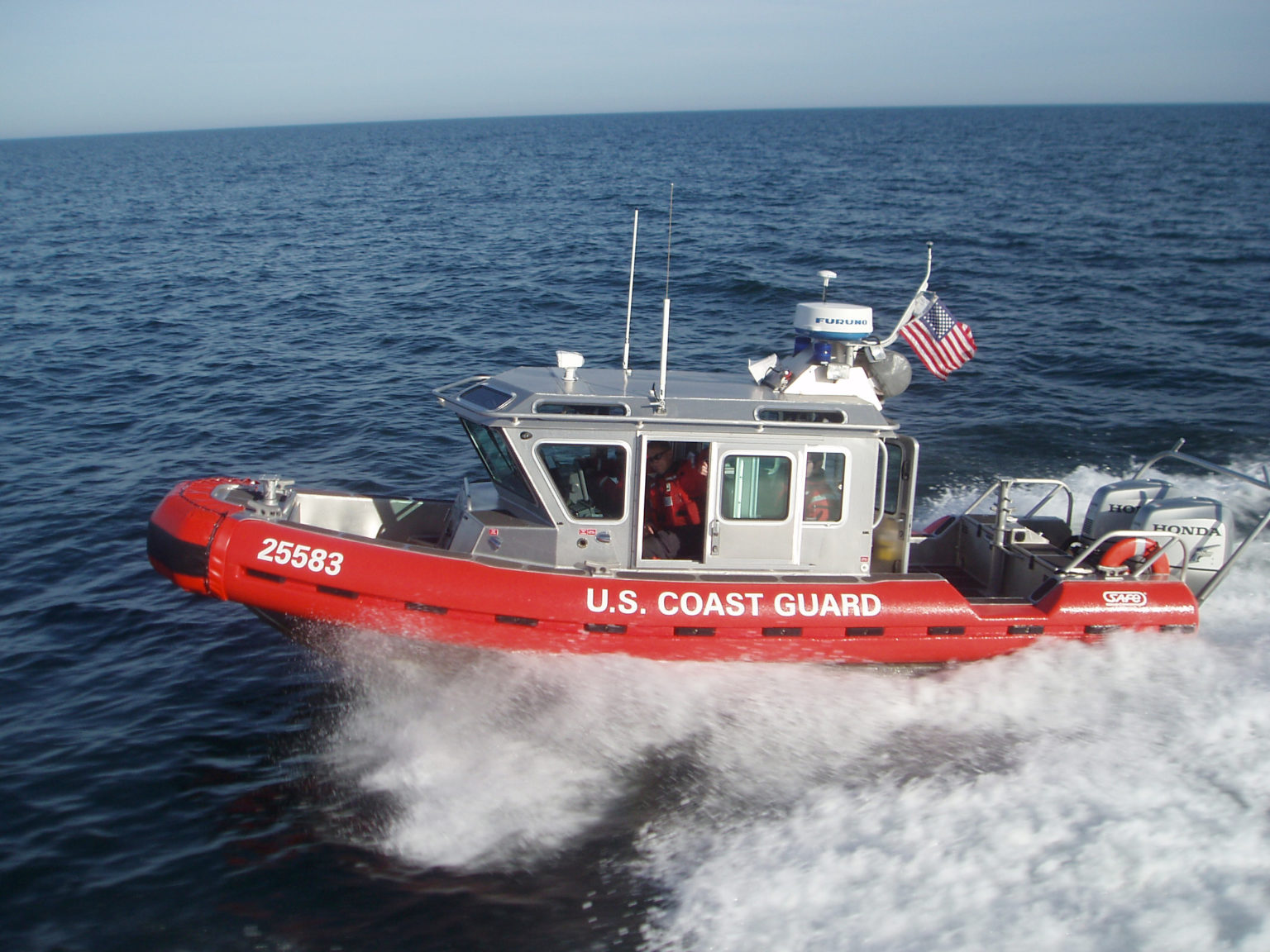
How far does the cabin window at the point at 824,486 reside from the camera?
695 cm

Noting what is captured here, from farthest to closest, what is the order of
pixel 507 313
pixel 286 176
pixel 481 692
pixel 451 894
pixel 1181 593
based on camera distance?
pixel 286 176, pixel 507 313, pixel 1181 593, pixel 481 692, pixel 451 894

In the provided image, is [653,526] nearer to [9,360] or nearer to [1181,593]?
[1181,593]

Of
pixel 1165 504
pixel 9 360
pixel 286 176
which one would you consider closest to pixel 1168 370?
pixel 1165 504

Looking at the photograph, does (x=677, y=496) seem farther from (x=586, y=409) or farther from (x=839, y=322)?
(x=839, y=322)

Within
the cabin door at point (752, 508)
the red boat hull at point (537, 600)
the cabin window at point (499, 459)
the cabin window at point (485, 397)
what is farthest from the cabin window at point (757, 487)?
the cabin window at point (485, 397)

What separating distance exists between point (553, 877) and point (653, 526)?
2579 mm

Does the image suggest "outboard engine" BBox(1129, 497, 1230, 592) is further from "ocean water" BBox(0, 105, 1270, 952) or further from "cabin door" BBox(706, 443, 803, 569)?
"cabin door" BBox(706, 443, 803, 569)

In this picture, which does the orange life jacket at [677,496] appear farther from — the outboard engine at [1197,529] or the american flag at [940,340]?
the outboard engine at [1197,529]

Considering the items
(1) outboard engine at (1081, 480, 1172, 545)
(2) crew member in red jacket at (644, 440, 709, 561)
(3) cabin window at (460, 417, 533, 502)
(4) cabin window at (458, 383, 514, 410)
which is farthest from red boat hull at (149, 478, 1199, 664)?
(1) outboard engine at (1081, 480, 1172, 545)

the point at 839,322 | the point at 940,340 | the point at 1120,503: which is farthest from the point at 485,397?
the point at 1120,503

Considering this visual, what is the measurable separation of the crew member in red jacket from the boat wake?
854 millimetres

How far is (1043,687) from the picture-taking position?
700cm

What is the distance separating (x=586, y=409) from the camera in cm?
680

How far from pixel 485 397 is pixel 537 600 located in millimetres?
1521
